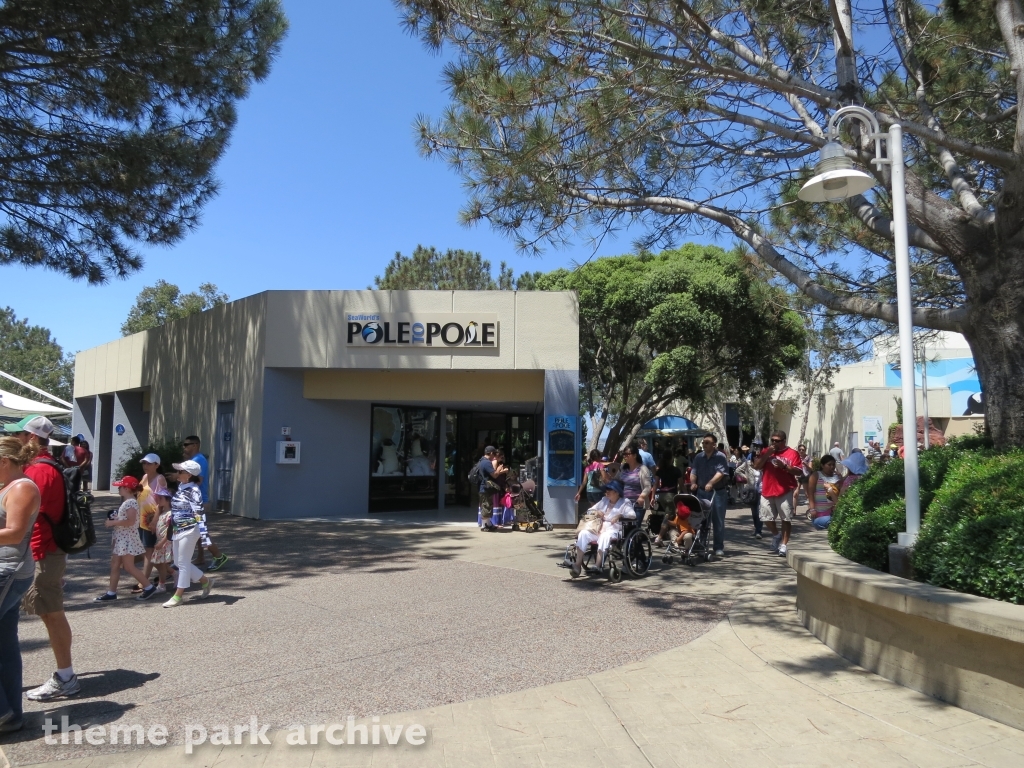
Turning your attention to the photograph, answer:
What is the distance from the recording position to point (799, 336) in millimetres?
21234

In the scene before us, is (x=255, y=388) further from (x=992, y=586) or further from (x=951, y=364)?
(x=951, y=364)

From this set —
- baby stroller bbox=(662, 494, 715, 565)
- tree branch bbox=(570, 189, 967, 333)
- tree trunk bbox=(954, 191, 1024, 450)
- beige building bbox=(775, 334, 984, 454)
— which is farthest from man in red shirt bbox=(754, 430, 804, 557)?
beige building bbox=(775, 334, 984, 454)

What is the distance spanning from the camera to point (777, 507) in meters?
11.1

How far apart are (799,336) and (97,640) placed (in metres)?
18.6

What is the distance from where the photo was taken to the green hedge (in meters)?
5.06

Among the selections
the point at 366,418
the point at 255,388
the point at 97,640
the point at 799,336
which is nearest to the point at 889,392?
the point at 799,336

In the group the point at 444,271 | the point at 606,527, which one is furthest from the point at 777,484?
the point at 444,271

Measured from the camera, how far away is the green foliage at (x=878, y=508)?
658 cm

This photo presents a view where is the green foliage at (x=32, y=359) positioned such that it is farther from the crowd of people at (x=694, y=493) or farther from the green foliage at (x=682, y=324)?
the crowd of people at (x=694, y=493)

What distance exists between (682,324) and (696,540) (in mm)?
9517

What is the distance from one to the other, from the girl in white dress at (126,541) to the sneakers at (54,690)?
10.2ft

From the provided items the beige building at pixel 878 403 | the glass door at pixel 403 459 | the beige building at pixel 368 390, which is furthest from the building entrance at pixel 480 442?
the beige building at pixel 878 403

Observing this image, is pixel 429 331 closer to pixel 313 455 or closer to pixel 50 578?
pixel 313 455

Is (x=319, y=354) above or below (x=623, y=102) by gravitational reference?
below
